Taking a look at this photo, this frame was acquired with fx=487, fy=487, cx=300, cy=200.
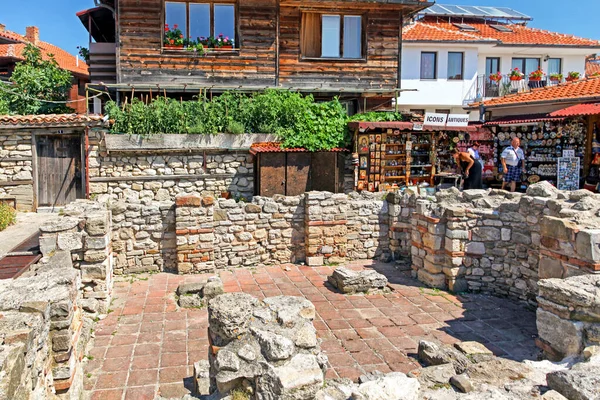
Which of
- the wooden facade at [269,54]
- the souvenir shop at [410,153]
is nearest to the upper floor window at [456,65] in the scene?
the wooden facade at [269,54]

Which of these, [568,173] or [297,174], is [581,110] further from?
[297,174]

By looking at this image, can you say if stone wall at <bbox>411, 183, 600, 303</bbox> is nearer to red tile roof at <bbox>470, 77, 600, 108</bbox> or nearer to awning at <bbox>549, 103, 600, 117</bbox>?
awning at <bbox>549, 103, 600, 117</bbox>

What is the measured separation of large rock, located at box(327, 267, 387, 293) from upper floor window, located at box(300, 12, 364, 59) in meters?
10.6

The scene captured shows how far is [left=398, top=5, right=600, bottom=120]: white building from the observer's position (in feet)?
80.7

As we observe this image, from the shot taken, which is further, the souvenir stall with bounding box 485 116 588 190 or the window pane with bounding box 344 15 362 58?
the window pane with bounding box 344 15 362 58

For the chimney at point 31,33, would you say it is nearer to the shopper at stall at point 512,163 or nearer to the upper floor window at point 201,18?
the upper floor window at point 201,18

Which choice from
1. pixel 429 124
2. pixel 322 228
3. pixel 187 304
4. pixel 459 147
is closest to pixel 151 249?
pixel 187 304

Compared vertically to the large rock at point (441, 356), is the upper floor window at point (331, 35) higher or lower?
higher

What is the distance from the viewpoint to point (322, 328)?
6.98 m

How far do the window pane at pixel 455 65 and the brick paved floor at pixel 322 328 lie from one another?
18.7 meters

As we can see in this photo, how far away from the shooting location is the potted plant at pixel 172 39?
15.9 metres

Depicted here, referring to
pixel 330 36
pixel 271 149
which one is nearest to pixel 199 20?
pixel 330 36

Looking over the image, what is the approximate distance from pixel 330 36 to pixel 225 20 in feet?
12.0

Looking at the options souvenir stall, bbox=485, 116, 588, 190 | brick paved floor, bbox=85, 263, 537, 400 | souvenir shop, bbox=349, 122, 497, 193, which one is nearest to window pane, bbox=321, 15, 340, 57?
souvenir shop, bbox=349, 122, 497, 193
